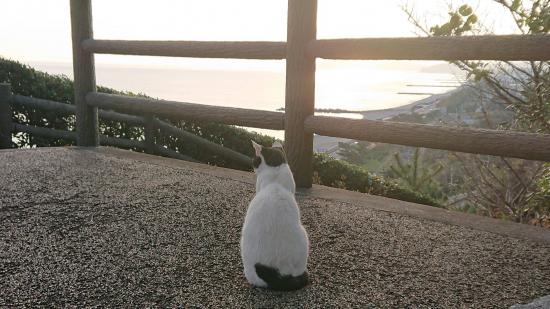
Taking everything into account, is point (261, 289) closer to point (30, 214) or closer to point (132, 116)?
point (30, 214)

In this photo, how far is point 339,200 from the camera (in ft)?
10.9

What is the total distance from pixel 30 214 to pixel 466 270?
7.77ft

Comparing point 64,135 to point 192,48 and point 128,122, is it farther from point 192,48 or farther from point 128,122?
point 192,48

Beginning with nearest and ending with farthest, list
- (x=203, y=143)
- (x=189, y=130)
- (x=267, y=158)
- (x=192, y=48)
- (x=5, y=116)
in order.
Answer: (x=267, y=158) → (x=192, y=48) → (x=203, y=143) → (x=5, y=116) → (x=189, y=130)

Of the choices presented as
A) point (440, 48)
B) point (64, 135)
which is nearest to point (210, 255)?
point (440, 48)

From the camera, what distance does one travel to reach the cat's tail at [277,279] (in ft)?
5.98

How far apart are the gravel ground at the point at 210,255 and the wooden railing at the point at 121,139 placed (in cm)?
239

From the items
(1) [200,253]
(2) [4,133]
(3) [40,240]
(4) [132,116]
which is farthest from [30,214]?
(2) [4,133]

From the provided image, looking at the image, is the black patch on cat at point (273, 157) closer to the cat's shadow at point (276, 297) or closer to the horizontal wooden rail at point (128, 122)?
the cat's shadow at point (276, 297)

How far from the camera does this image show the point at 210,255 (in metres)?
2.30

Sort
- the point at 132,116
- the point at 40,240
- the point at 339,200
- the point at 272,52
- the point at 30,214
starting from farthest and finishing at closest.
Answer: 1. the point at 132,116
2. the point at 272,52
3. the point at 339,200
4. the point at 30,214
5. the point at 40,240

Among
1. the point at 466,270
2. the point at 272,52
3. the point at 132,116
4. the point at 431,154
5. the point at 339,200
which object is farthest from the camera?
the point at 431,154

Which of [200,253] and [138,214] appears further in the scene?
[138,214]

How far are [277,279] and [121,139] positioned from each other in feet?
16.8
